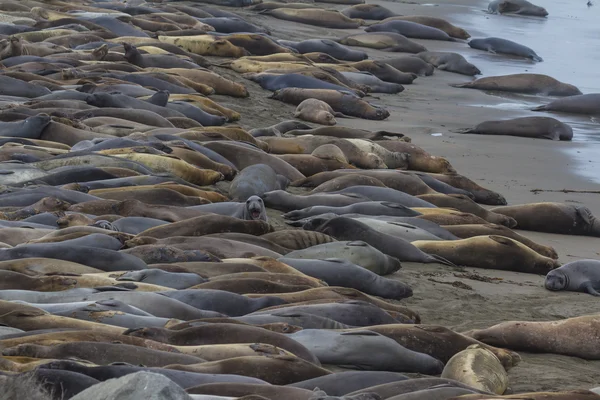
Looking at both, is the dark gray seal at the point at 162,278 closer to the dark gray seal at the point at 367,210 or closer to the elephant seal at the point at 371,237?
the elephant seal at the point at 371,237

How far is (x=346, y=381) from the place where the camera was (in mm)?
3906

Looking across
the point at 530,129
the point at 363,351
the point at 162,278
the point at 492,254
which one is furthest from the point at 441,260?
the point at 530,129

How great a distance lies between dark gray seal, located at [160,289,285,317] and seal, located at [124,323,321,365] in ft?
1.83

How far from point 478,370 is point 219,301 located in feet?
4.03

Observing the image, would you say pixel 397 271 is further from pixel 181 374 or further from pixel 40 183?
pixel 181 374

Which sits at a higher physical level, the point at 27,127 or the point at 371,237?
the point at 27,127

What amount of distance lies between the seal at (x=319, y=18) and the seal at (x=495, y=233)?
10982 millimetres

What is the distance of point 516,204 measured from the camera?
872 cm

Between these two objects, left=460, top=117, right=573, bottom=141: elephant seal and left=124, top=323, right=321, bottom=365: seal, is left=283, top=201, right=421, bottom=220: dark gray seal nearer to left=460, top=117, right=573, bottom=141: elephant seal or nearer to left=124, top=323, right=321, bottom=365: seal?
left=124, top=323, right=321, bottom=365: seal

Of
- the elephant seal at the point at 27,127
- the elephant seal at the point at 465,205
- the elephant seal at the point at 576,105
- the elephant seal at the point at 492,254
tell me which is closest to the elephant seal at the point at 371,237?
the elephant seal at the point at 492,254

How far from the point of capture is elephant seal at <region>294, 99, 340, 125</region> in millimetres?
11031

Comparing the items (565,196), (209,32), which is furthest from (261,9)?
(565,196)

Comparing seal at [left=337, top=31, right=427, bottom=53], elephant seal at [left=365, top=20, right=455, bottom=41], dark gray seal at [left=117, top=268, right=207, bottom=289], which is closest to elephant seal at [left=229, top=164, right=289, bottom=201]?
dark gray seal at [left=117, top=268, right=207, bottom=289]

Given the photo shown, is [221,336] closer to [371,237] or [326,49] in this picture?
[371,237]
